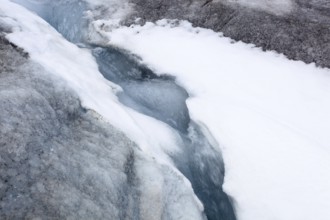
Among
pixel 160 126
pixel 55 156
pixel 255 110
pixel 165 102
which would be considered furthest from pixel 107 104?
pixel 255 110

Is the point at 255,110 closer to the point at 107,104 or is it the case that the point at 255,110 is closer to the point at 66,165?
the point at 107,104

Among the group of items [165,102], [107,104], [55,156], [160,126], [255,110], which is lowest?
[165,102]

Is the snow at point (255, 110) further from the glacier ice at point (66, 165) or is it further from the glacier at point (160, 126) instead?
the glacier ice at point (66, 165)

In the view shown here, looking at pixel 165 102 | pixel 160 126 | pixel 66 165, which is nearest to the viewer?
pixel 66 165

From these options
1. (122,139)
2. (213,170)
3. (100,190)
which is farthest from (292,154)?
(100,190)

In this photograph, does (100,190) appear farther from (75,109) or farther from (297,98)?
(297,98)

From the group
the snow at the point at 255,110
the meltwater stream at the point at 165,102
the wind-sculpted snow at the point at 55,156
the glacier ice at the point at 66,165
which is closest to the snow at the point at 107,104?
the glacier ice at the point at 66,165

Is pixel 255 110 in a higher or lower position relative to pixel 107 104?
lower

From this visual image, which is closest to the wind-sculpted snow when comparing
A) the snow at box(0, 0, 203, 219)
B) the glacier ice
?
the glacier ice
